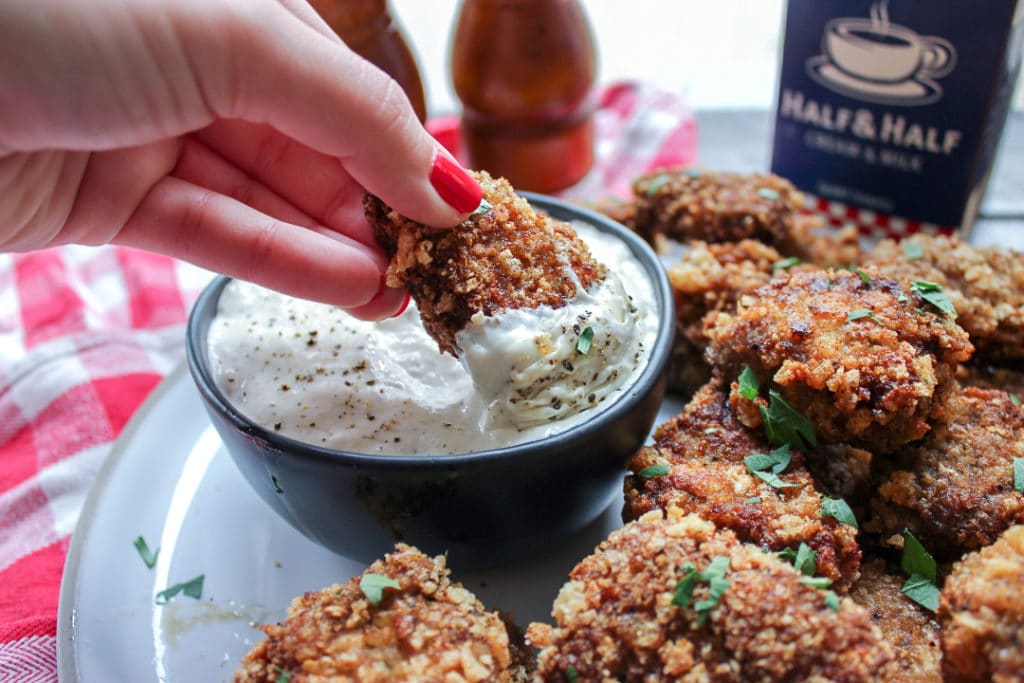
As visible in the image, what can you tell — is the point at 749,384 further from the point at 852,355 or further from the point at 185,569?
the point at 185,569

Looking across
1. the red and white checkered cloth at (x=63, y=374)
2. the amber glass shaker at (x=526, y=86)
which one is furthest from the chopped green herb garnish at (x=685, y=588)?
the amber glass shaker at (x=526, y=86)

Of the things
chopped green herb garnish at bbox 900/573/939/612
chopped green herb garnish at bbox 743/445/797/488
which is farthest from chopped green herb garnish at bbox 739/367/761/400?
chopped green herb garnish at bbox 900/573/939/612

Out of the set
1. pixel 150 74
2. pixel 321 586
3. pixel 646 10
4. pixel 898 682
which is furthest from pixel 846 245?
pixel 646 10

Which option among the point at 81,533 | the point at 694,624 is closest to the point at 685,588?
the point at 694,624

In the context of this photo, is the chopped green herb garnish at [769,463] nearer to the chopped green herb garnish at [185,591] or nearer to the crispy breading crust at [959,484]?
the crispy breading crust at [959,484]

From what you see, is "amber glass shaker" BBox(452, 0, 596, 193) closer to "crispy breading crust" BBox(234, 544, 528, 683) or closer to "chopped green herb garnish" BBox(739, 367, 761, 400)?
"chopped green herb garnish" BBox(739, 367, 761, 400)

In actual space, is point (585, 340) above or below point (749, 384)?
above

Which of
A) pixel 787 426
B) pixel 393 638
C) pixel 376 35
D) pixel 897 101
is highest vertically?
pixel 376 35
